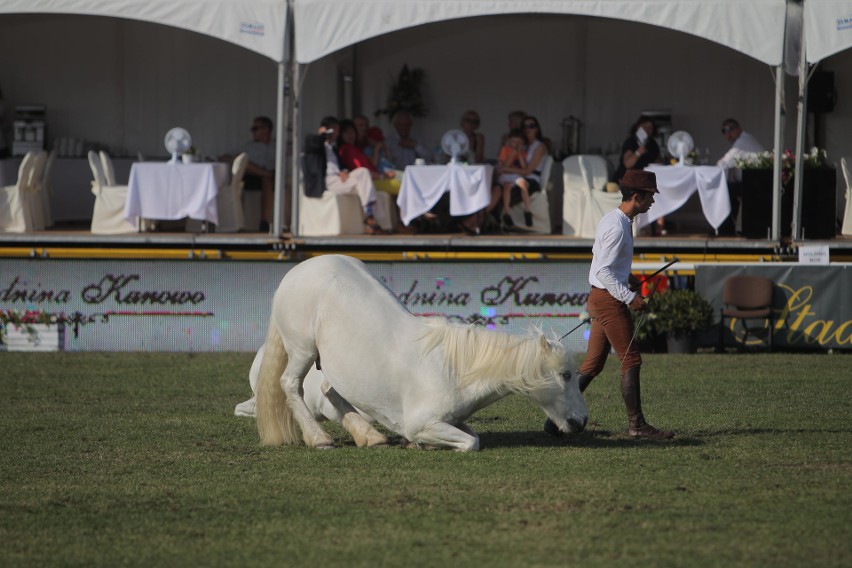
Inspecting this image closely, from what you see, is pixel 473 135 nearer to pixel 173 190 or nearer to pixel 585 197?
pixel 585 197

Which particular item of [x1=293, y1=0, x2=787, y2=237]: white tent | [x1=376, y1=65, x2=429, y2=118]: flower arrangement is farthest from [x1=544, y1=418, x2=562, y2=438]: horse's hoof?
[x1=376, y1=65, x2=429, y2=118]: flower arrangement

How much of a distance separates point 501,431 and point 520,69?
10269mm

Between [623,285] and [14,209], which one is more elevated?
[14,209]

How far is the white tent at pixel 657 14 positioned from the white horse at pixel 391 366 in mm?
5681

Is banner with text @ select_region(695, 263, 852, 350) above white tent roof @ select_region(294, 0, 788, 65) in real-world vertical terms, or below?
below

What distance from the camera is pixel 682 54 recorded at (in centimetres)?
1777

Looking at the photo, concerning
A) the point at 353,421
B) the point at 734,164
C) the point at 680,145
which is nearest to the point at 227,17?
the point at 680,145

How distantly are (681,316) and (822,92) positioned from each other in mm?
5755

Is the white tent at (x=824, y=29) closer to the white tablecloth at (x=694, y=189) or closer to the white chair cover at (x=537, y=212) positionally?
the white tablecloth at (x=694, y=189)

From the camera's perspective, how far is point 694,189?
A: 13906 mm

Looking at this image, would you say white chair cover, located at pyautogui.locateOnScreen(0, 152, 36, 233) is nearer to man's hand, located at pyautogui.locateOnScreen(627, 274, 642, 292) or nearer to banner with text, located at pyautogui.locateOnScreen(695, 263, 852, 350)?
banner with text, located at pyautogui.locateOnScreen(695, 263, 852, 350)

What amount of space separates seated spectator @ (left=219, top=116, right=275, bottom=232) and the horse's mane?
823cm

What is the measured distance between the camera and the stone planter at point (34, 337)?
13859 millimetres

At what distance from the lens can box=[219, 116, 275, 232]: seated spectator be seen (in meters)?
15.9
